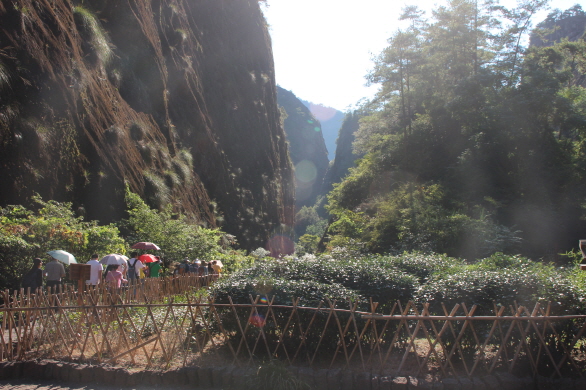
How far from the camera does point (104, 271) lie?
1139cm

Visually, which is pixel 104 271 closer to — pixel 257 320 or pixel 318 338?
pixel 257 320

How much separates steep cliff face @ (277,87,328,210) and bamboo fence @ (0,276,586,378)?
5053 inches

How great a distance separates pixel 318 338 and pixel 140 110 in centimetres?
1869

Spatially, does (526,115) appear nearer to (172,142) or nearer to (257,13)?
(172,142)

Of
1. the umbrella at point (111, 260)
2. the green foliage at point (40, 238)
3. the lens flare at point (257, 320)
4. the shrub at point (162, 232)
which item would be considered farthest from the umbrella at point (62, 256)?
the shrub at point (162, 232)

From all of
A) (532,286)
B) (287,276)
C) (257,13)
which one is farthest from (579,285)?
(257,13)

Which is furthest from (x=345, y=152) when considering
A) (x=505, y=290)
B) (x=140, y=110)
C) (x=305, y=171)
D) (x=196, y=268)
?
(x=505, y=290)

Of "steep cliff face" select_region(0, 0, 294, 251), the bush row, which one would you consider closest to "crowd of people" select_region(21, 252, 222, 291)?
the bush row

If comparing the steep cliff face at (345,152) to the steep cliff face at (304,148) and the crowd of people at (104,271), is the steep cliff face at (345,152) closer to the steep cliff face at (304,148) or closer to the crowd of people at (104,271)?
the steep cliff face at (304,148)

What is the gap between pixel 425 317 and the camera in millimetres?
5250

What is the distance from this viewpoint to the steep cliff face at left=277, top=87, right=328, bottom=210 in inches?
5418

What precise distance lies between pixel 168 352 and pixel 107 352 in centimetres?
116

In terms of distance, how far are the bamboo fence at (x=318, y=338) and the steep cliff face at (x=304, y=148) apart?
128351mm

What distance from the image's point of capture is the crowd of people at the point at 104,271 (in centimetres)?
855
